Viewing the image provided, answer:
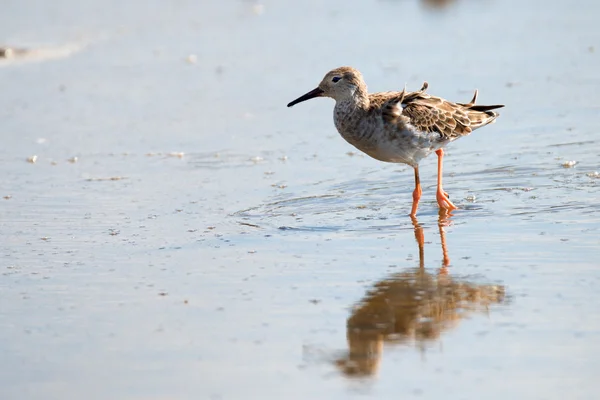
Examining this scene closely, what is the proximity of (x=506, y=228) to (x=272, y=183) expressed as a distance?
312 centimetres

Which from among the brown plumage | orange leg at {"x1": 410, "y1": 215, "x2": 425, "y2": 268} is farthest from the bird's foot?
orange leg at {"x1": 410, "y1": 215, "x2": 425, "y2": 268}

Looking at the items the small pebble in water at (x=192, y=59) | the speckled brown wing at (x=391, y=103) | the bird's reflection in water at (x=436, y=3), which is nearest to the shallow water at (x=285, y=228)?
the small pebble in water at (x=192, y=59)

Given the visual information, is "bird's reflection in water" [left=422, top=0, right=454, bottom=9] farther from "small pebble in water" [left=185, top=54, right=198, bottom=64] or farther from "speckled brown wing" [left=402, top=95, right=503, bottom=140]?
"speckled brown wing" [left=402, top=95, right=503, bottom=140]

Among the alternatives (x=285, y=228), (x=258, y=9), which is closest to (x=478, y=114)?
(x=285, y=228)

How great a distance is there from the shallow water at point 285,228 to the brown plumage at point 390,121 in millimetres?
541

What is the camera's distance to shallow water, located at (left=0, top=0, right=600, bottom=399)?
6250mm

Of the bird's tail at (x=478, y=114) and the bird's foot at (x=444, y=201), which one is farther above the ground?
the bird's tail at (x=478, y=114)

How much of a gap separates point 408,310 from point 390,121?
3.38 meters

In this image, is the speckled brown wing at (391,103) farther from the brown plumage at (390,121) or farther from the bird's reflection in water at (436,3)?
the bird's reflection in water at (436,3)

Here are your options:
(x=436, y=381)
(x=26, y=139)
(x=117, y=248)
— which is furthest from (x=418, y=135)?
(x=26, y=139)

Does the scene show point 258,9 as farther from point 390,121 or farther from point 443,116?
point 390,121

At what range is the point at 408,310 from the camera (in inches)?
280

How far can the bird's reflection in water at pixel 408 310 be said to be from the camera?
643 cm

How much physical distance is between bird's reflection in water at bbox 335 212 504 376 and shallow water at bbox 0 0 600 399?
2 cm
